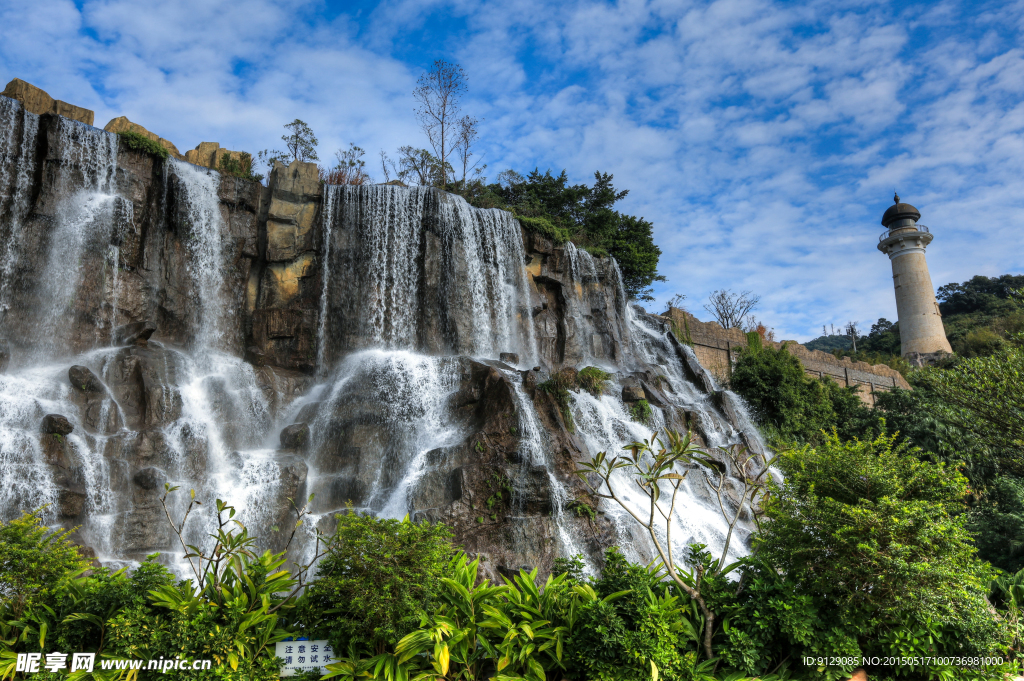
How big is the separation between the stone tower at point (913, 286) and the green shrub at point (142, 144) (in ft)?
144

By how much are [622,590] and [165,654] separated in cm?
329

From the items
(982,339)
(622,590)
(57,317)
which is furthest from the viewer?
(982,339)

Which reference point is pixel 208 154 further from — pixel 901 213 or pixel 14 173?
pixel 901 213

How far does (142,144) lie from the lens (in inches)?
596

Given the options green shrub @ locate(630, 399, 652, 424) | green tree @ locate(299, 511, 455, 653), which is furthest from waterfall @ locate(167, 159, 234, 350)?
green tree @ locate(299, 511, 455, 653)

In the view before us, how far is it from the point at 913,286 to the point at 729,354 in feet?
84.1

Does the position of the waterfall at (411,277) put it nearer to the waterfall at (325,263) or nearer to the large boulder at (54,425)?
the waterfall at (325,263)

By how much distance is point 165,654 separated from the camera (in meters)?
4.16

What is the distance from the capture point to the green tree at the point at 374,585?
4.15 m

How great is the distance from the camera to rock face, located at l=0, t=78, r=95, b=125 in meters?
14.7

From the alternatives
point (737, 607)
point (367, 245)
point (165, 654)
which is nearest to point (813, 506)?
point (737, 607)

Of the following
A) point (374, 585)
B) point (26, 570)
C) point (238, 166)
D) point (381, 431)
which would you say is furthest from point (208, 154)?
point (374, 585)

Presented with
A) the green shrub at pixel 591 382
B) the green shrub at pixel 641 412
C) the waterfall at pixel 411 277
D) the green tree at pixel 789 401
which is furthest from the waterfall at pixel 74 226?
the green tree at pixel 789 401

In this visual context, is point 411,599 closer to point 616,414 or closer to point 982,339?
point 616,414
